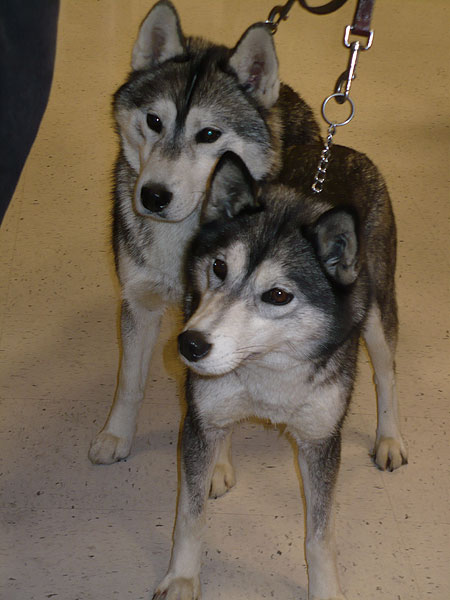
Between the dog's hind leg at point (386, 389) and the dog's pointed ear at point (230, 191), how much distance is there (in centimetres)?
79

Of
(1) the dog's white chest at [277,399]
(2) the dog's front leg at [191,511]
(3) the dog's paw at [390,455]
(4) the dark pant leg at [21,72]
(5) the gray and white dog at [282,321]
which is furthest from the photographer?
(3) the dog's paw at [390,455]

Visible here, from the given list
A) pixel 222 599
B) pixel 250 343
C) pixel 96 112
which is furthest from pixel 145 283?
pixel 96 112

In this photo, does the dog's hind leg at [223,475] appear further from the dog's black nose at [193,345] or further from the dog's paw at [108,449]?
the dog's black nose at [193,345]

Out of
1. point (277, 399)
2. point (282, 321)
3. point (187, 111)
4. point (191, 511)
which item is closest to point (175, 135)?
point (187, 111)

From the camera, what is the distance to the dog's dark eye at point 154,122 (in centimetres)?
225

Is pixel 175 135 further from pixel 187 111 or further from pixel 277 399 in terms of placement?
pixel 277 399

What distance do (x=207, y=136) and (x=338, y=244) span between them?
62 centimetres

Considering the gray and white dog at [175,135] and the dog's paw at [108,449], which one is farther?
the dog's paw at [108,449]

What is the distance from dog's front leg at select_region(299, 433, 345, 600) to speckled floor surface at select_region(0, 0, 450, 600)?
4.2 inches

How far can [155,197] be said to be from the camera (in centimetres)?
218

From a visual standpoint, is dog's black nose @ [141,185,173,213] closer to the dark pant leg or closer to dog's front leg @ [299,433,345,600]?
the dark pant leg

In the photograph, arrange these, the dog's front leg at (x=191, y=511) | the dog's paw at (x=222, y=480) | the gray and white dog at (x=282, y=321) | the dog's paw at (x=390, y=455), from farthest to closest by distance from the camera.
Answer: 1. the dog's paw at (x=390, y=455)
2. the dog's paw at (x=222, y=480)
3. the dog's front leg at (x=191, y=511)
4. the gray and white dog at (x=282, y=321)

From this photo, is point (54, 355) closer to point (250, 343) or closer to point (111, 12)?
point (250, 343)

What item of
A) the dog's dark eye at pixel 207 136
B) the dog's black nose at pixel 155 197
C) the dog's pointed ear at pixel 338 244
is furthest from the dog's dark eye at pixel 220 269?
the dog's dark eye at pixel 207 136
